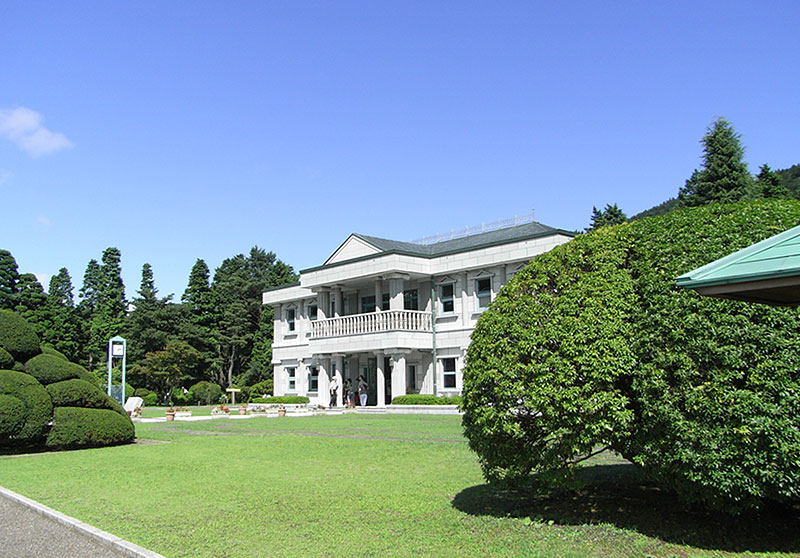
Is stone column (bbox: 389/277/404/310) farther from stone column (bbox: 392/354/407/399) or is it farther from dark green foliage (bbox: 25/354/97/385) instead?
dark green foliage (bbox: 25/354/97/385)

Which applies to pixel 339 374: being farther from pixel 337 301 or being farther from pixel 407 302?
pixel 407 302

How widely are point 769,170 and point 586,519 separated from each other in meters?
41.3

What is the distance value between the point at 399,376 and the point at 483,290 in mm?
5867

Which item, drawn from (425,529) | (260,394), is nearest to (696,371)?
(425,529)

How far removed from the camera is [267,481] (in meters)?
10.4

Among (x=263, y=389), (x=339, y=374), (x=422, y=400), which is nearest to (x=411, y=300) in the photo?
(x=339, y=374)

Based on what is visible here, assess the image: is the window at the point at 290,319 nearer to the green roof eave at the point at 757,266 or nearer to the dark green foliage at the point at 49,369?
the dark green foliage at the point at 49,369

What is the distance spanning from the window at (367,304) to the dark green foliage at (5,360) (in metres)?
22.8

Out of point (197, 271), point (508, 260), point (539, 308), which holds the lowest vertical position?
point (539, 308)

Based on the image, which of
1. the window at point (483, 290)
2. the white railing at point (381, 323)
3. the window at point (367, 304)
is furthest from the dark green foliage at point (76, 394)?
the window at point (367, 304)

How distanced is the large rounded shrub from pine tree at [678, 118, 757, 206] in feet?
114

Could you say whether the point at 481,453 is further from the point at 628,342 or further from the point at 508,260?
the point at 508,260

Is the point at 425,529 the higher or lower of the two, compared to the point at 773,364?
lower

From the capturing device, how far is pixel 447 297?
32.8 meters
